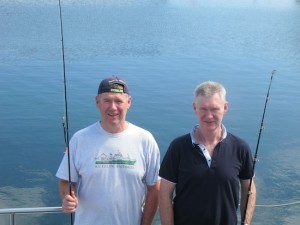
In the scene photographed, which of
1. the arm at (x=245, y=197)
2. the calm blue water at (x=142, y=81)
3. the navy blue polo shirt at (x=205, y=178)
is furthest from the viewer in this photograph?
the calm blue water at (x=142, y=81)

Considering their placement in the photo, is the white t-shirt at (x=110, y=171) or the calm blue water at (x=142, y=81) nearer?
the white t-shirt at (x=110, y=171)

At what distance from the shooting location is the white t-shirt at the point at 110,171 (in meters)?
2.86

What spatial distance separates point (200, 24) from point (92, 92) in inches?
811

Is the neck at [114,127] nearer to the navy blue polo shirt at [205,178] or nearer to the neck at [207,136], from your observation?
the navy blue polo shirt at [205,178]

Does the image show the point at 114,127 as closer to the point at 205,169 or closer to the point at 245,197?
the point at 205,169

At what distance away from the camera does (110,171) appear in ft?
9.37

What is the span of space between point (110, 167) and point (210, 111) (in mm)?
809

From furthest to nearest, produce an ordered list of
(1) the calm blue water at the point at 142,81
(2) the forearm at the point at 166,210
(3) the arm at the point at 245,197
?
(1) the calm blue water at the point at 142,81 < (3) the arm at the point at 245,197 < (2) the forearm at the point at 166,210

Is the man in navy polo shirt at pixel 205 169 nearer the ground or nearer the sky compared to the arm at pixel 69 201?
nearer the sky

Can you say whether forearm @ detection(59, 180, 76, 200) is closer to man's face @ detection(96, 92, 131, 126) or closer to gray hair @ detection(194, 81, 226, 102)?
man's face @ detection(96, 92, 131, 126)

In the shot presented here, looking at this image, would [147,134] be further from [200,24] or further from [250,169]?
[200,24]

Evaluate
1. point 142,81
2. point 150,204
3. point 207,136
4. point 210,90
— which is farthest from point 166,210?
point 142,81

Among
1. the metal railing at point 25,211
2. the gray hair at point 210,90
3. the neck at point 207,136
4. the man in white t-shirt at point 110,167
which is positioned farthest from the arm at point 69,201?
the gray hair at point 210,90

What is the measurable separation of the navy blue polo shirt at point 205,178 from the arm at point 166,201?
0.04 m
